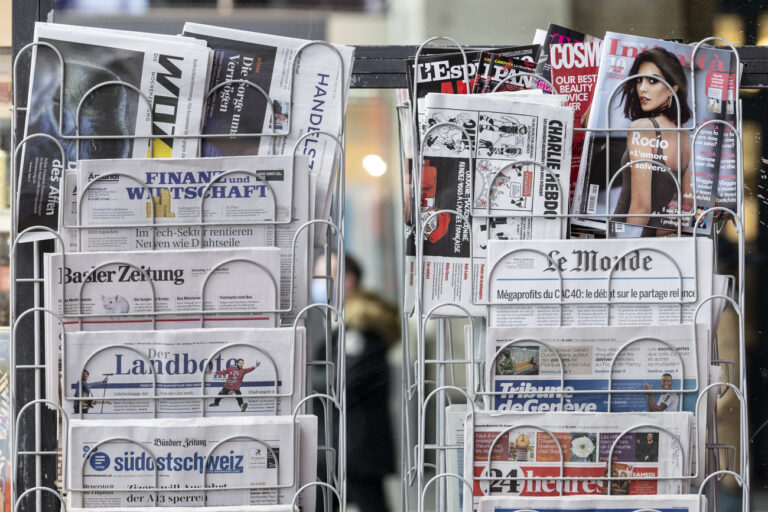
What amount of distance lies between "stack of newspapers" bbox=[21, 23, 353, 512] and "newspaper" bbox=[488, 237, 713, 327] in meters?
0.31

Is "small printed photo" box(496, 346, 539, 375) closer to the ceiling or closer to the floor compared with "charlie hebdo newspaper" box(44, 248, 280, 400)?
closer to the floor

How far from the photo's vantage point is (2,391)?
5.94 ft

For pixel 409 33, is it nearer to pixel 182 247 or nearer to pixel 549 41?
pixel 549 41

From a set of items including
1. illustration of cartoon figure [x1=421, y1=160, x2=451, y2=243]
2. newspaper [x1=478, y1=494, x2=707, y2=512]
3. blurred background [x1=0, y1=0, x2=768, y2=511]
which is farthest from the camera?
blurred background [x1=0, y1=0, x2=768, y2=511]

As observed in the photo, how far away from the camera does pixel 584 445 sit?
130cm

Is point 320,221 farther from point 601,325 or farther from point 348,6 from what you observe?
point 348,6

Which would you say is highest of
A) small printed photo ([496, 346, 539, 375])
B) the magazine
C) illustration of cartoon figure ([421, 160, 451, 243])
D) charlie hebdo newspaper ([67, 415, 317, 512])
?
the magazine

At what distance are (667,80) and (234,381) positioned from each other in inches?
33.4

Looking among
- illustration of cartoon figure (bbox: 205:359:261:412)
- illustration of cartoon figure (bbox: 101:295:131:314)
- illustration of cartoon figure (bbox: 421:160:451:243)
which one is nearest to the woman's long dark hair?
illustration of cartoon figure (bbox: 421:160:451:243)

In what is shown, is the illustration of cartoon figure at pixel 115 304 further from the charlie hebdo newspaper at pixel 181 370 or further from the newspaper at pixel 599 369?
the newspaper at pixel 599 369

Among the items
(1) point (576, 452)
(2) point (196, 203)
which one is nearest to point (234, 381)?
(2) point (196, 203)

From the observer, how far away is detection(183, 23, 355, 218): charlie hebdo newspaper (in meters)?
1.40

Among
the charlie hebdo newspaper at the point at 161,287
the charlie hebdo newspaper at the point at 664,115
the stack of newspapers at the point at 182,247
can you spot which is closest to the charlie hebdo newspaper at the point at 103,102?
the stack of newspapers at the point at 182,247

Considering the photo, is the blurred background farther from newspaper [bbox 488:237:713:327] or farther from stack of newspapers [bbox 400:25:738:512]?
newspaper [bbox 488:237:713:327]
